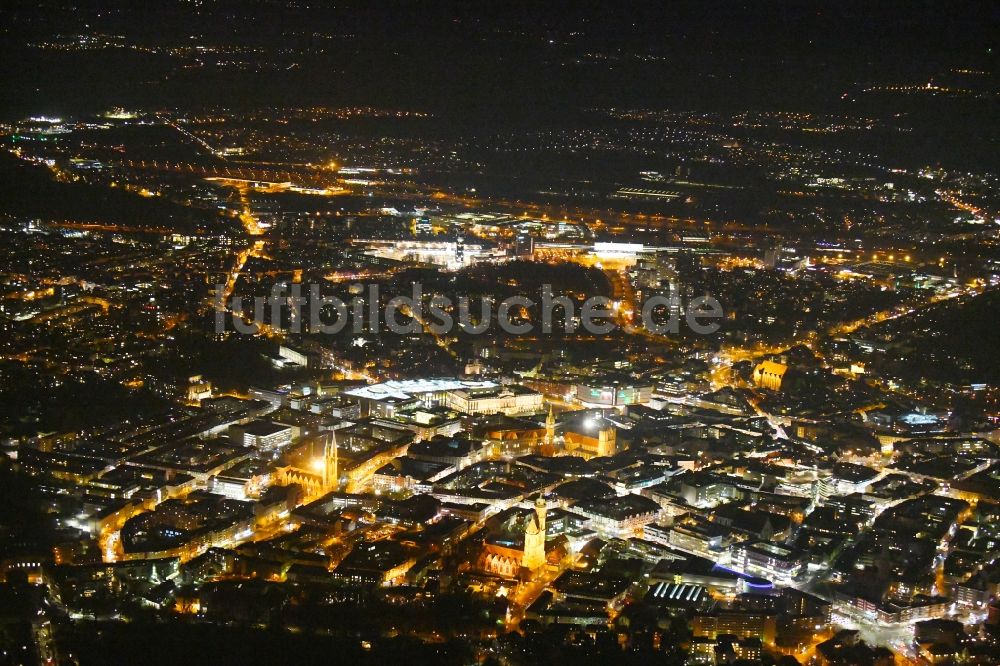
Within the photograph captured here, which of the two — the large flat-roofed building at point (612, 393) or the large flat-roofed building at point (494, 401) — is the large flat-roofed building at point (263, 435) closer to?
the large flat-roofed building at point (494, 401)

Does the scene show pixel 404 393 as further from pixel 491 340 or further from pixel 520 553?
pixel 520 553

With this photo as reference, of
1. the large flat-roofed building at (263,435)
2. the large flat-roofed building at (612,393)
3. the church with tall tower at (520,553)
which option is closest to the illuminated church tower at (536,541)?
the church with tall tower at (520,553)

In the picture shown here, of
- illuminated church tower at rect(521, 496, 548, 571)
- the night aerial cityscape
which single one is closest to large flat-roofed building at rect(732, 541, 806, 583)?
the night aerial cityscape

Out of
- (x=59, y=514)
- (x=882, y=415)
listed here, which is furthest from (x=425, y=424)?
(x=882, y=415)

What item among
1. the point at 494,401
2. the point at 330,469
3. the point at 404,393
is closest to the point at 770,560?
the point at 330,469

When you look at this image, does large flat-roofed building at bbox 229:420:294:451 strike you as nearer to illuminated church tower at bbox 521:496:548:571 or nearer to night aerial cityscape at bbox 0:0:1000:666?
night aerial cityscape at bbox 0:0:1000:666

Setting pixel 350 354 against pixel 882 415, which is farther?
pixel 350 354

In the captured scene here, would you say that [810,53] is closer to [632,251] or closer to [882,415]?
[632,251]
